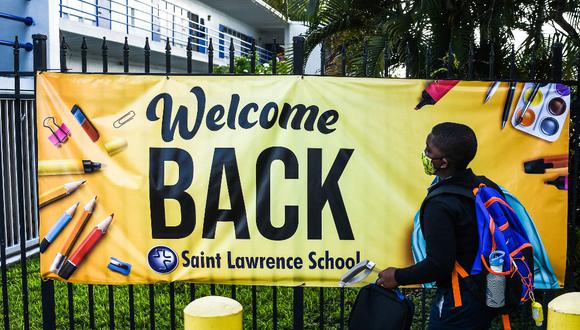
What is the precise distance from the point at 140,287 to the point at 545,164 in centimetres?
486

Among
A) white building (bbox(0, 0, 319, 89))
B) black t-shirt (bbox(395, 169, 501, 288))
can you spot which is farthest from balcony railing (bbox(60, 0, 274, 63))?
black t-shirt (bbox(395, 169, 501, 288))

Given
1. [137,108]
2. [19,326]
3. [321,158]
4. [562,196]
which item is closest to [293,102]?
[321,158]

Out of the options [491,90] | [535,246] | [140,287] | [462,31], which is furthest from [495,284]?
[462,31]

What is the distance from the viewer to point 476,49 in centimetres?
825

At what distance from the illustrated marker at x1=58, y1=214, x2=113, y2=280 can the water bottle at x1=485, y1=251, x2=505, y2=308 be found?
102 inches

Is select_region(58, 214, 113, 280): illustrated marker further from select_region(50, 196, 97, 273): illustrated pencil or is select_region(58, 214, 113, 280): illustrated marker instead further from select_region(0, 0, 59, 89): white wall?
select_region(0, 0, 59, 89): white wall

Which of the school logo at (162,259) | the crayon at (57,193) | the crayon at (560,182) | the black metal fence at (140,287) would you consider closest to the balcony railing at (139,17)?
the black metal fence at (140,287)

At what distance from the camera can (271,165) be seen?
4.34 metres

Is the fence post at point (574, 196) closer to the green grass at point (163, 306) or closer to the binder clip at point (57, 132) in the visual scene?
the green grass at point (163, 306)

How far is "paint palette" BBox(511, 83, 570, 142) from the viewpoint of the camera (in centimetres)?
436

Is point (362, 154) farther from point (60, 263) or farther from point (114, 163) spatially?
point (60, 263)

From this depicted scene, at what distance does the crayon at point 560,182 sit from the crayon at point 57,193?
10.6 ft

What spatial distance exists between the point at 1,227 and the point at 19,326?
176 cm

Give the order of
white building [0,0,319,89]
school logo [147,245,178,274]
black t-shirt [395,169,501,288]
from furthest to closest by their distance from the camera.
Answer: white building [0,0,319,89]
school logo [147,245,178,274]
black t-shirt [395,169,501,288]
